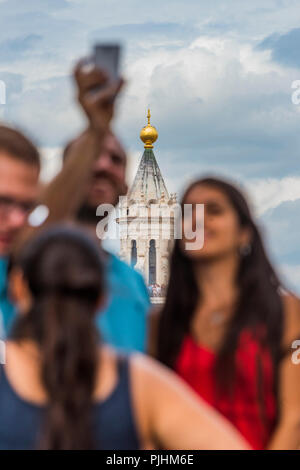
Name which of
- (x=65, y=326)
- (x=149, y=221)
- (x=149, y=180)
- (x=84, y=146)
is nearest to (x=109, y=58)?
(x=84, y=146)

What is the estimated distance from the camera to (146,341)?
122 inches

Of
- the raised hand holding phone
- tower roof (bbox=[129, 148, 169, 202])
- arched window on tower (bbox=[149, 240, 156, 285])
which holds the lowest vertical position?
the raised hand holding phone

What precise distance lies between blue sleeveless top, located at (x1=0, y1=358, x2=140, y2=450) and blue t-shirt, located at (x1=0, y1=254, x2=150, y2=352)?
89cm

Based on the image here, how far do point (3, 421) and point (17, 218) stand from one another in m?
Result: 1.18

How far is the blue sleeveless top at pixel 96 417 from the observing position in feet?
6.12

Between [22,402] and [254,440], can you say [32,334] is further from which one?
[254,440]

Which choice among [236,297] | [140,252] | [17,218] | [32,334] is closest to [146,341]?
[236,297]

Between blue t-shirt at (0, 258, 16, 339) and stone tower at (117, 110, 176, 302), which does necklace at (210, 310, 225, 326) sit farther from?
stone tower at (117, 110, 176, 302)

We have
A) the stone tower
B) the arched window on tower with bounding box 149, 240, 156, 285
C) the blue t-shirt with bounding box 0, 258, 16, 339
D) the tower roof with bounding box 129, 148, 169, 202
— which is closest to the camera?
the blue t-shirt with bounding box 0, 258, 16, 339

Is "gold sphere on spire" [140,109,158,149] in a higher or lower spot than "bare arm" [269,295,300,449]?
higher

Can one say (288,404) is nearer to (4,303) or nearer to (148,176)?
(4,303)

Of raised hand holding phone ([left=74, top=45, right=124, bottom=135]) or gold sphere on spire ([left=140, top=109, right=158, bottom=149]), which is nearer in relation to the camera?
raised hand holding phone ([left=74, top=45, right=124, bottom=135])

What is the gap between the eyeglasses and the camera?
118 inches

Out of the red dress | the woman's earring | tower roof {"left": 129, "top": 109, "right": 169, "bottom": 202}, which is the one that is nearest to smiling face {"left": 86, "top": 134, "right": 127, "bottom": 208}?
the woman's earring
